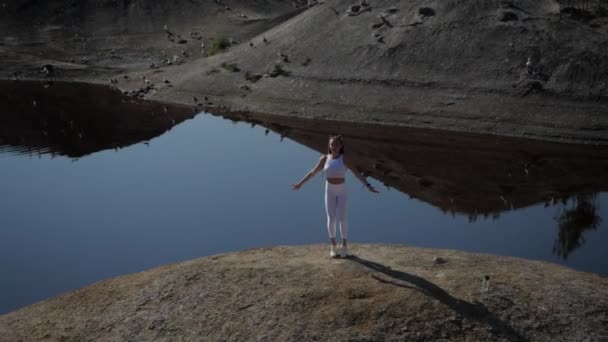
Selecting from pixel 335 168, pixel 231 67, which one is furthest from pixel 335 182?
pixel 231 67

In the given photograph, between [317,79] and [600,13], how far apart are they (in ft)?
40.8

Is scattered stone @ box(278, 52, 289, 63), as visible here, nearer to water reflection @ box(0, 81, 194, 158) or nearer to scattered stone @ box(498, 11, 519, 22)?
water reflection @ box(0, 81, 194, 158)

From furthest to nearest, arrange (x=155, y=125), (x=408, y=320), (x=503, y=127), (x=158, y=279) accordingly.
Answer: (x=155, y=125), (x=503, y=127), (x=158, y=279), (x=408, y=320)

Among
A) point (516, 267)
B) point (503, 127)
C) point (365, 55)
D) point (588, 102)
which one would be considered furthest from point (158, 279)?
point (365, 55)

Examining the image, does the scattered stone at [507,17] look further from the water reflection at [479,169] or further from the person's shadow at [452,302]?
the person's shadow at [452,302]

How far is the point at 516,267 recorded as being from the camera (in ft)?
46.8

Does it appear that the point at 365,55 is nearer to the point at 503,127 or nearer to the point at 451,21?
the point at 451,21

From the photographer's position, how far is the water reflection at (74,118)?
110 ft

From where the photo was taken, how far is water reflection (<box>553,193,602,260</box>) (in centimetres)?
2002

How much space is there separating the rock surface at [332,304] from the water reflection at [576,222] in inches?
231

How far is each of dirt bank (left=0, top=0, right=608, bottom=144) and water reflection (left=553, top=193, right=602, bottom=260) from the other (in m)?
6.26

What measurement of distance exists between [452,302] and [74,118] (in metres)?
29.1

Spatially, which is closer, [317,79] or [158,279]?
[158,279]

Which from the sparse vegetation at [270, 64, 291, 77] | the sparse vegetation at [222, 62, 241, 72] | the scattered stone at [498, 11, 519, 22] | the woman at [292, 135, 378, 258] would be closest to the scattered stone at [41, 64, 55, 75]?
the sparse vegetation at [222, 62, 241, 72]
